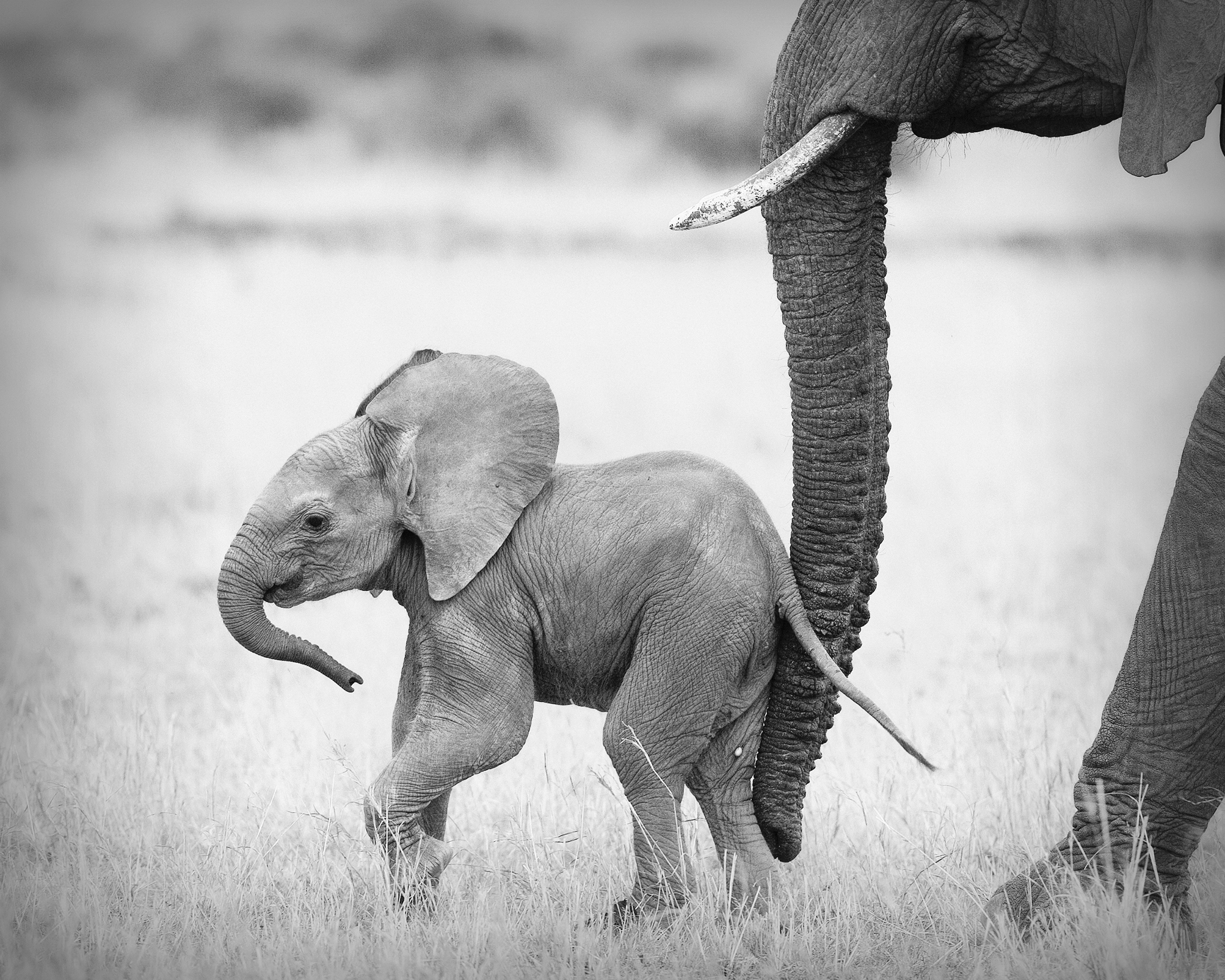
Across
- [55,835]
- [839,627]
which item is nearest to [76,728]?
[55,835]

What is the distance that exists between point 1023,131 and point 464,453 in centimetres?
168

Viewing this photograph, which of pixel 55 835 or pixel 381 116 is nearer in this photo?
pixel 55 835

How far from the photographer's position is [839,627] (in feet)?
16.3

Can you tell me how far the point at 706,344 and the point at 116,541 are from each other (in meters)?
5.42

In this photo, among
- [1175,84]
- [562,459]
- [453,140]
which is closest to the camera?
[1175,84]

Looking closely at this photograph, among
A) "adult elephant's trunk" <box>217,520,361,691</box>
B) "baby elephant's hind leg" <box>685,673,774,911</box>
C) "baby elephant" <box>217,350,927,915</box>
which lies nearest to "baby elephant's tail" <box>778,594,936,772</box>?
"baby elephant" <box>217,350,927,915</box>

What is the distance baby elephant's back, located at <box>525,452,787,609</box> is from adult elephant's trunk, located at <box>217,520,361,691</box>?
0.69m

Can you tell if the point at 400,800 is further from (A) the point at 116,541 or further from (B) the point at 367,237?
(B) the point at 367,237

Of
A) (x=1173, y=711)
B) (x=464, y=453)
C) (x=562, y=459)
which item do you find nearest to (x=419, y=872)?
(x=464, y=453)

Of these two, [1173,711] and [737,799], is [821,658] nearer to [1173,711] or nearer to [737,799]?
[737,799]

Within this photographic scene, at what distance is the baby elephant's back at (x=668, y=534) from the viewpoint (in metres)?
4.88

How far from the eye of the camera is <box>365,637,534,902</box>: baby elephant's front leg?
15.9 feet

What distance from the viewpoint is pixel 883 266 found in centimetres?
488

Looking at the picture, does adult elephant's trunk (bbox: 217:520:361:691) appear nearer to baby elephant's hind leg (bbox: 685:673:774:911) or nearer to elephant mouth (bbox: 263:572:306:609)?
elephant mouth (bbox: 263:572:306:609)
